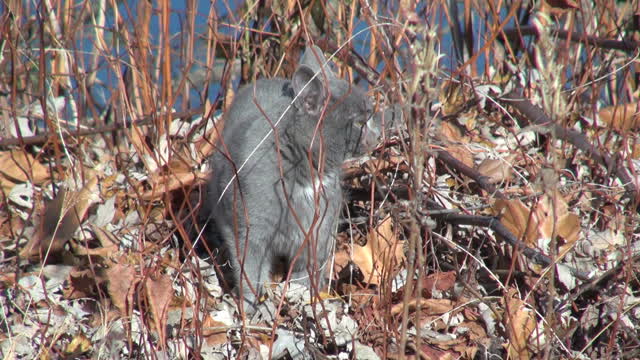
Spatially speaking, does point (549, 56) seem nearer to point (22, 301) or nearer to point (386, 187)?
point (386, 187)

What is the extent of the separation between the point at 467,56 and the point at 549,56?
1720 millimetres

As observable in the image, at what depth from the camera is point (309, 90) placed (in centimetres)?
198

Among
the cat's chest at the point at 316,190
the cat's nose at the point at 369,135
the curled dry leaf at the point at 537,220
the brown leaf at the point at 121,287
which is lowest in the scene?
the brown leaf at the point at 121,287

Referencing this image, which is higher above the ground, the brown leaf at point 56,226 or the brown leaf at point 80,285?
the brown leaf at point 56,226

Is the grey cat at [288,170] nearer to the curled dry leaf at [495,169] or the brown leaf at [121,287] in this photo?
the brown leaf at [121,287]

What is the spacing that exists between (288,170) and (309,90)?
274 mm

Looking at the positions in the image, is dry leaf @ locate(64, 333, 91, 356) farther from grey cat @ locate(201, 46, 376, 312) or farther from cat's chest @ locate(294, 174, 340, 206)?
cat's chest @ locate(294, 174, 340, 206)

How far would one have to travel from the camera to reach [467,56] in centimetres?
291

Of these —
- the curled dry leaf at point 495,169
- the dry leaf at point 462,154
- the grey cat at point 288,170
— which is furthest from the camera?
the dry leaf at point 462,154

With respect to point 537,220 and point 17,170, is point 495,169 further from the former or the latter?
point 17,170

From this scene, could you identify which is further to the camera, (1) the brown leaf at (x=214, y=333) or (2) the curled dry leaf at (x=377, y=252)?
(2) the curled dry leaf at (x=377, y=252)

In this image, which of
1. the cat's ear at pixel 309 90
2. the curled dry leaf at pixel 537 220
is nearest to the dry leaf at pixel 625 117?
the curled dry leaf at pixel 537 220

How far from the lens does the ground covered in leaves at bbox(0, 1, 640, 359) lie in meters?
1.95

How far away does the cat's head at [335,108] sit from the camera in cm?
197
